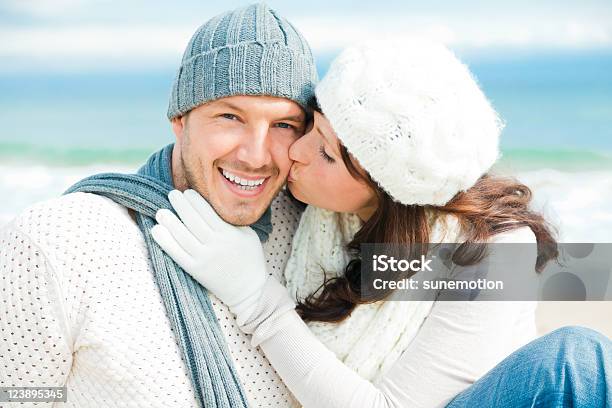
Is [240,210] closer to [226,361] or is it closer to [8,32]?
[226,361]

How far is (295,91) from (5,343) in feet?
3.16

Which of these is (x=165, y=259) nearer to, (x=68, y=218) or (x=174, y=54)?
(x=68, y=218)

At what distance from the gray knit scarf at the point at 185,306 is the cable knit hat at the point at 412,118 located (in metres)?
0.53

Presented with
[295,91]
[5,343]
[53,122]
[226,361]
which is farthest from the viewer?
[53,122]

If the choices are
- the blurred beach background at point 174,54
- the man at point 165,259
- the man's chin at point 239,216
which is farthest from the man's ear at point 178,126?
the blurred beach background at point 174,54

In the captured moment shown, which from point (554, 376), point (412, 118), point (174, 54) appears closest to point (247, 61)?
point (412, 118)

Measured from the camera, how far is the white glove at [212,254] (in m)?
1.98

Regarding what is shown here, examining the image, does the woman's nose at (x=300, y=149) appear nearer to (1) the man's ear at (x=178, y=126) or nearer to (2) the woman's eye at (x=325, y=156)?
(2) the woman's eye at (x=325, y=156)

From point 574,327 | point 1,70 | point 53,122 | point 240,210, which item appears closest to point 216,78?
point 240,210

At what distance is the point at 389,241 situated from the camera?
207 centimetres

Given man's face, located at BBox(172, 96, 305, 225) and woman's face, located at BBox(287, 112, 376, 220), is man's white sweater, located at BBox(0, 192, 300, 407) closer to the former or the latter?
man's face, located at BBox(172, 96, 305, 225)

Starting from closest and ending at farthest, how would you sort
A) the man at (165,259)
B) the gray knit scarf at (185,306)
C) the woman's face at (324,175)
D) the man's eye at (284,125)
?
the man at (165,259)
the gray knit scarf at (185,306)
the woman's face at (324,175)
the man's eye at (284,125)

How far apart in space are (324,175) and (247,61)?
362mm

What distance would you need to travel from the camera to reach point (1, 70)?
35.5 ft
